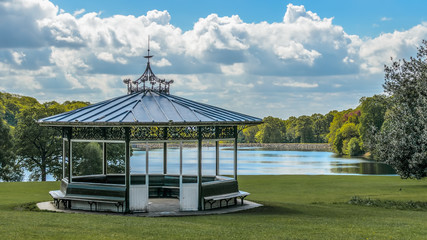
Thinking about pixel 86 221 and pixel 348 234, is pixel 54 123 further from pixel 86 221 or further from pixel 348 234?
pixel 348 234

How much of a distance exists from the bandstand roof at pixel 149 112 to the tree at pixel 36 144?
2156cm

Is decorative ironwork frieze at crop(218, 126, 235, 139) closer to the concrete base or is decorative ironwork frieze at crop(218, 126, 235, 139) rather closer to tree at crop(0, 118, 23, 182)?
the concrete base

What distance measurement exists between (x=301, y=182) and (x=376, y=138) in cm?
1158

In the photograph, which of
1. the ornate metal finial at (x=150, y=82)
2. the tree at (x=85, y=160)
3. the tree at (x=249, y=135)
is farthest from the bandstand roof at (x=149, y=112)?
the tree at (x=249, y=135)

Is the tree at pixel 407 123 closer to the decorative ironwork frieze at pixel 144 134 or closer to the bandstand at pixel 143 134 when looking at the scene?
the bandstand at pixel 143 134

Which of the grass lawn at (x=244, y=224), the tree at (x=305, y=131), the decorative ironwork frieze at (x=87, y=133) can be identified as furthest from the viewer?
the tree at (x=305, y=131)

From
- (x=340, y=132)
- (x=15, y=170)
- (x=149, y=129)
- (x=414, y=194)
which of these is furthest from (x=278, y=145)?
(x=149, y=129)

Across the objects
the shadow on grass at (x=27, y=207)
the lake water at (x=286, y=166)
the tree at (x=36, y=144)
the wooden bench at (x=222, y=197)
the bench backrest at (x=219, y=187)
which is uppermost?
the tree at (x=36, y=144)

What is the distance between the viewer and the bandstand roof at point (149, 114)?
14.8m

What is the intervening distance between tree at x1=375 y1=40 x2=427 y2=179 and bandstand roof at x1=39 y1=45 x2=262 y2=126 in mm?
5155

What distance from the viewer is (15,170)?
3844cm

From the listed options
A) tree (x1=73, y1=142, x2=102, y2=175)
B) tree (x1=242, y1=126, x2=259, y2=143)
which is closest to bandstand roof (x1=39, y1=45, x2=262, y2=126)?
tree (x1=73, y1=142, x2=102, y2=175)

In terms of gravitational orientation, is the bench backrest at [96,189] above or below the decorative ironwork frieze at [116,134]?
below

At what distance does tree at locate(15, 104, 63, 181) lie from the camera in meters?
37.3
